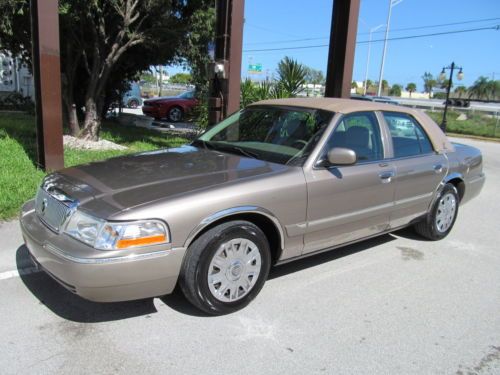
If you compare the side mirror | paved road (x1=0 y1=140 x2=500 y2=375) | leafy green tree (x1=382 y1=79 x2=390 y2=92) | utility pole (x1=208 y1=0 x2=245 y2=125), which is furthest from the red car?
leafy green tree (x1=382 y1=79 x2=390 y2=92)

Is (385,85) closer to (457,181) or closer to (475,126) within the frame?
(475,126)

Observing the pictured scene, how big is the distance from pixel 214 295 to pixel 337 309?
3.35ft

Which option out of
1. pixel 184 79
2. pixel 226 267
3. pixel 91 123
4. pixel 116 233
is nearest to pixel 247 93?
pixel 91 123

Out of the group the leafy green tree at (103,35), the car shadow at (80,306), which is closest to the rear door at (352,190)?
the car shadow at (80,306)

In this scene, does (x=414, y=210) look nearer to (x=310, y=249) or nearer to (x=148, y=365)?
(x=310, y=249)

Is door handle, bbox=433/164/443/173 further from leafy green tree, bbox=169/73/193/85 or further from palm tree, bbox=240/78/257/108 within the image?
leafy green tree, bbox=169/73/193/85

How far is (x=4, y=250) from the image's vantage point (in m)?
4.59

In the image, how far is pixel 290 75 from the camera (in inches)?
432

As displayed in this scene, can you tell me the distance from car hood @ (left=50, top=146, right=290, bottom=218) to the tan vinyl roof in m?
0.94

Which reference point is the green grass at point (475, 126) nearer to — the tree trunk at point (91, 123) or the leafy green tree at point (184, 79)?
the leafy green tree at point (184, 79)

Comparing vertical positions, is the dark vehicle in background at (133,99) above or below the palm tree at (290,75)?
below

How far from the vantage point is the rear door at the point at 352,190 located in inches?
156

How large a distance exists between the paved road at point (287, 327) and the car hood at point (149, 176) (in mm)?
894

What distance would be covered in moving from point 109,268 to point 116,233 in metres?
0.22
